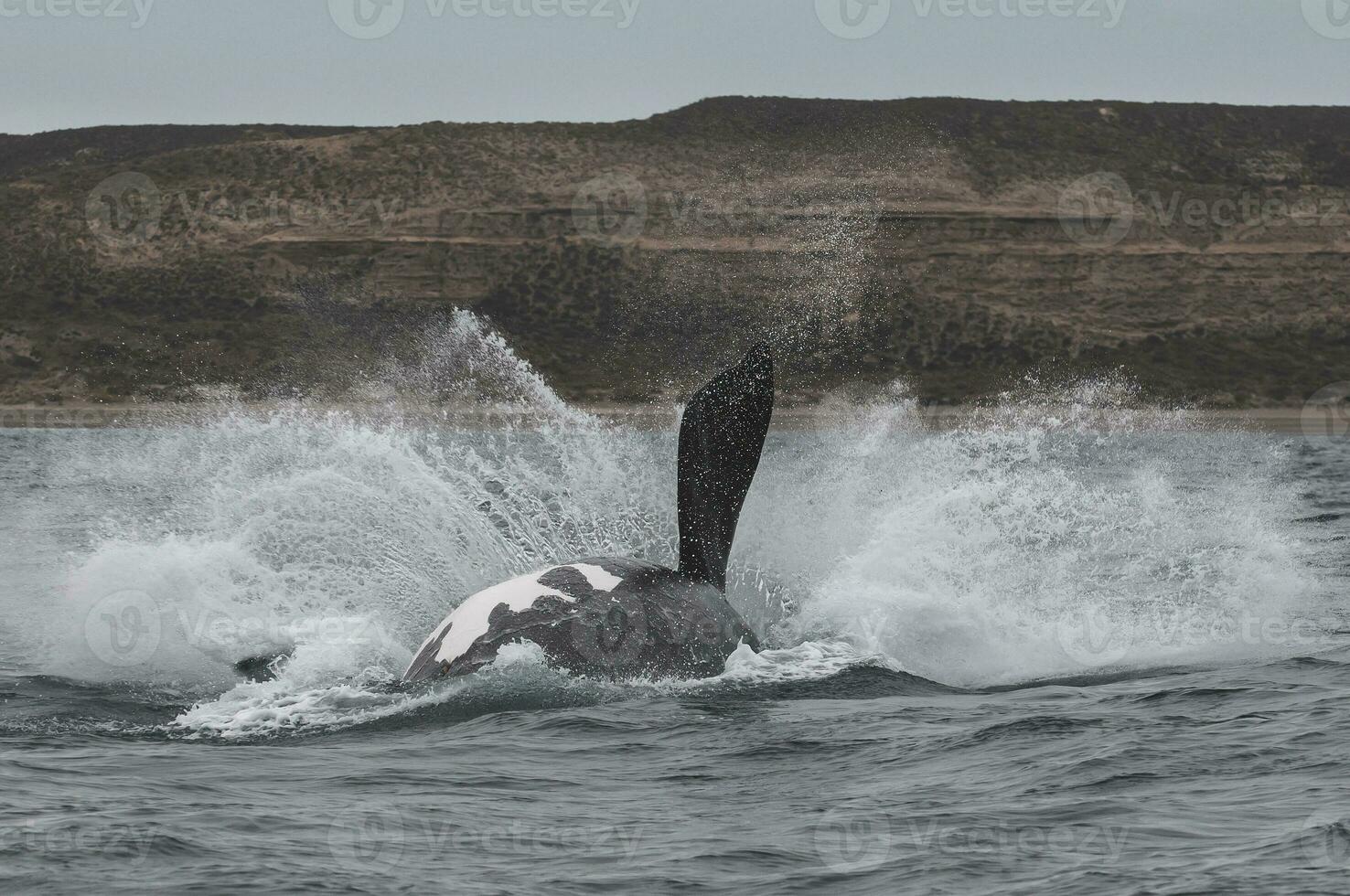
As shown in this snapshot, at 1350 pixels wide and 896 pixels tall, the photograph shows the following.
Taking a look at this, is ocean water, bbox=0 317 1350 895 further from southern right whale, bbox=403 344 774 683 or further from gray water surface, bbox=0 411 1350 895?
southern right whale, bbox=403 344 774 683

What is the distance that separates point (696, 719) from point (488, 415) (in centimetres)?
5499

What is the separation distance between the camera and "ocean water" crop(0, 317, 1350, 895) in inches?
265

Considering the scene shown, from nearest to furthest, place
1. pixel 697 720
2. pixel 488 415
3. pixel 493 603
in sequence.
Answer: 1. pixel 697 720
2. pixel 493 603
3. pixel 488 415

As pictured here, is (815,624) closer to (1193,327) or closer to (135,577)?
(135,577)

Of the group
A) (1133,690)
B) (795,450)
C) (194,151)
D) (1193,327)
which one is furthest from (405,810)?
(194,151)

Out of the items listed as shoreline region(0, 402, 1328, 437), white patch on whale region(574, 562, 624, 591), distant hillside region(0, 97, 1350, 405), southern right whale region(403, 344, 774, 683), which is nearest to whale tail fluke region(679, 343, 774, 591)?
southern right whale region(403, 344, 774, 683)

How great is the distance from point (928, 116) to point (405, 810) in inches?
3637

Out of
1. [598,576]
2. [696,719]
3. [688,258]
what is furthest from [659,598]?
[688,258]

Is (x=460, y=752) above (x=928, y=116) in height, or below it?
below

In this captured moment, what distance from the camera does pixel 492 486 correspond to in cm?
3145

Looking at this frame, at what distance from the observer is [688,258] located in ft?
261

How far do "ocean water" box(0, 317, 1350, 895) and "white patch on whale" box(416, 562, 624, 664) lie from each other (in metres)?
0.27

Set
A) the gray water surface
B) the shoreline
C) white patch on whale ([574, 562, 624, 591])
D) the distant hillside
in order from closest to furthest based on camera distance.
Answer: the gray water surface < white patch on whale ([574, 562, 624, 591]) < the shoreline < the distant hillside

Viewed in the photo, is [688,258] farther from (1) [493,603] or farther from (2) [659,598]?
(1) [493,603]
